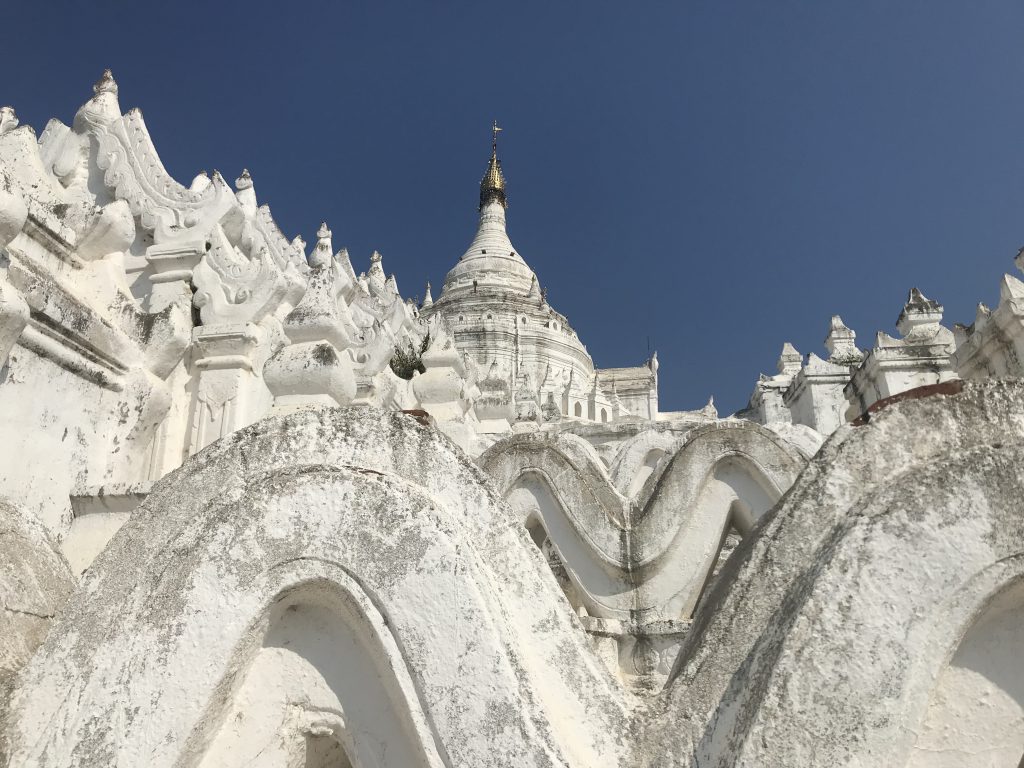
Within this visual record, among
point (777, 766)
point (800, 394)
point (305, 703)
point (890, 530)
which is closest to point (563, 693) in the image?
point (777, 766)

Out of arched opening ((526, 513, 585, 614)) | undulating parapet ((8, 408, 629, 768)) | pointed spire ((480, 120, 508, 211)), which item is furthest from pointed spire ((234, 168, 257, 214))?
pointed spire ((480, 120, 508, 211))

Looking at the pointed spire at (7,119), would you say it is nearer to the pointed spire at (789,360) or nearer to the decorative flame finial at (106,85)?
the decorative flame finial at (106,85)

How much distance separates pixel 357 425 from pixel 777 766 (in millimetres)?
1428

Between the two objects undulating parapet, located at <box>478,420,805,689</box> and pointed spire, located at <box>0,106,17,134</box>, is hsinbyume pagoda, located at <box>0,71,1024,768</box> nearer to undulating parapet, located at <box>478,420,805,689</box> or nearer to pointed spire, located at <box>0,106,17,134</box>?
undulating parapet, located at <box>478,420,805,689</box>

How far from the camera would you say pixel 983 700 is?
6.54 feet

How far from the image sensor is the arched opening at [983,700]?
1.95m

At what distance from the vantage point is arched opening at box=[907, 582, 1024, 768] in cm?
195

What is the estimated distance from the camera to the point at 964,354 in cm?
961

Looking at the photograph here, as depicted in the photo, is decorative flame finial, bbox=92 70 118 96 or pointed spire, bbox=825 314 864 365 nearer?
decorative flame finial, bbox=92 70 118 96

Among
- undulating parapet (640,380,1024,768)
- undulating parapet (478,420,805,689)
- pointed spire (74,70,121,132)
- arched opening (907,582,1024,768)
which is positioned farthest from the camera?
pointed spire (74,70,121,132)

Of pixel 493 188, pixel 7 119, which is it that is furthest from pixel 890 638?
pixel 493 188

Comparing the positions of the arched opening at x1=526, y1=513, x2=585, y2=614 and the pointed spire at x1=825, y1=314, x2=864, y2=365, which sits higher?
the pointed spire at x1=825, y1=314, x2=864, y2=365

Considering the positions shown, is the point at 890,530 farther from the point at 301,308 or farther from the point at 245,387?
the point at 245,387

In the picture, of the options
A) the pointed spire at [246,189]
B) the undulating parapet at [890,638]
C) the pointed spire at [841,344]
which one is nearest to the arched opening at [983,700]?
the undulating parapet at [890,638]
